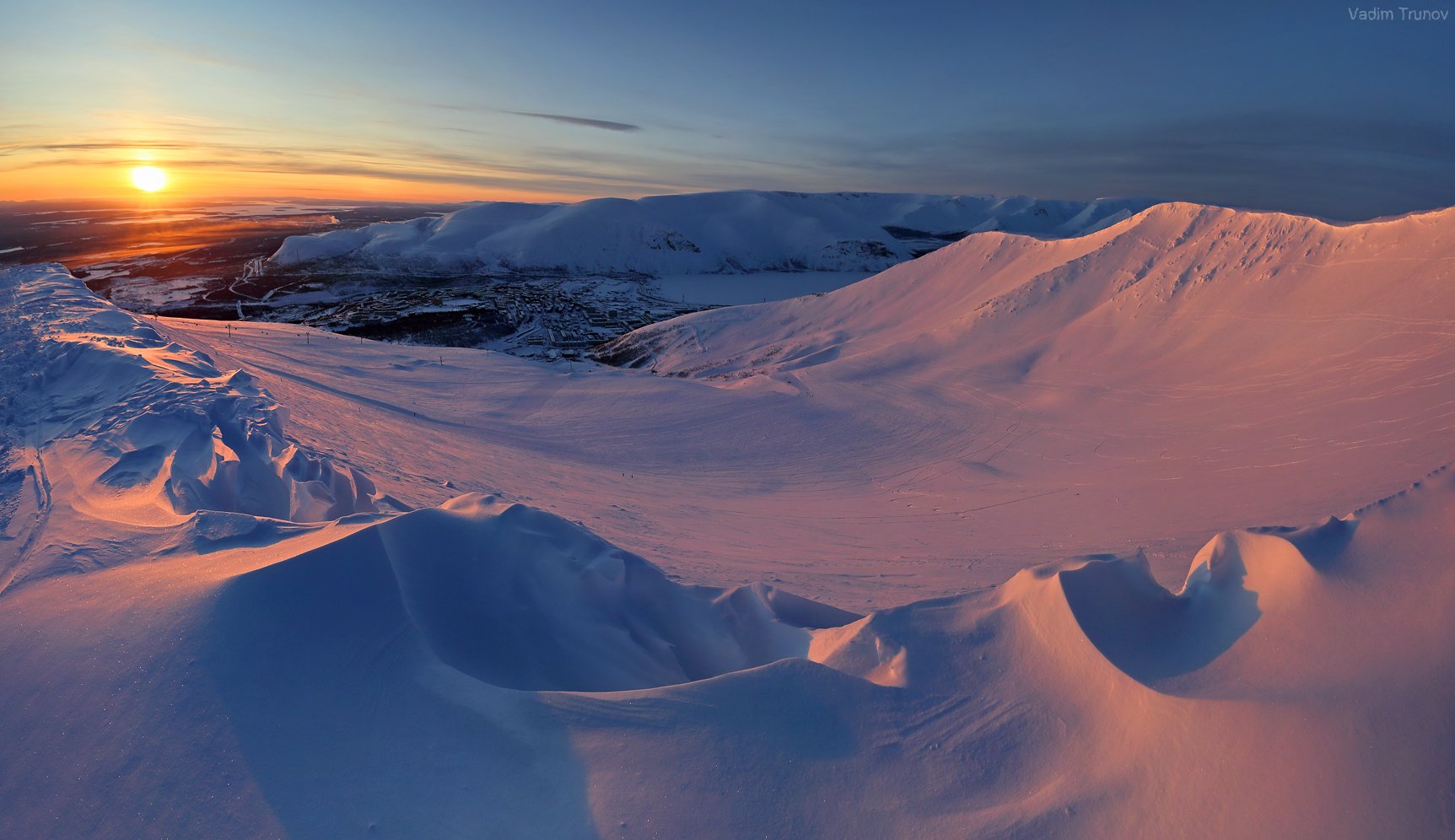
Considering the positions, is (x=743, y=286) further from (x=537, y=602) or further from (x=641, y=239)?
(x=537, y=602)

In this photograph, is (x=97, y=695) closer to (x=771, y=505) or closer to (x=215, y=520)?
(x=215, y=520)

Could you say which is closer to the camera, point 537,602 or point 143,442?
point 537,602

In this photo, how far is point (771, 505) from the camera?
12.6m

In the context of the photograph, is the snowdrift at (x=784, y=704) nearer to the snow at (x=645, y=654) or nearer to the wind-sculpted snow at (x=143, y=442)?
the snow at (x=645, y=654)

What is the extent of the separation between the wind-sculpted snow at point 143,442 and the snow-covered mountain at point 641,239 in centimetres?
7160

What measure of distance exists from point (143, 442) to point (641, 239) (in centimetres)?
8868

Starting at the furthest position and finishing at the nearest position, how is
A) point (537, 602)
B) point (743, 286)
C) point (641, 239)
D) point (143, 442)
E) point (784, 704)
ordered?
point (641, 239)
point (743, 286)
point (143, 442)
point (537, 602)
point (784, 704)

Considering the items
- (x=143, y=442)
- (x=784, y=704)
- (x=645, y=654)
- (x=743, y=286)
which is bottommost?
(x=743, y=286)

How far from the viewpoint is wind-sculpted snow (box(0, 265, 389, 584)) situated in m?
6.41

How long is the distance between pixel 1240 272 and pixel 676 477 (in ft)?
56.1

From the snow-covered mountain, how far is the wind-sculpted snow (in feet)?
235

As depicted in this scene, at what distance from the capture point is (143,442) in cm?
762

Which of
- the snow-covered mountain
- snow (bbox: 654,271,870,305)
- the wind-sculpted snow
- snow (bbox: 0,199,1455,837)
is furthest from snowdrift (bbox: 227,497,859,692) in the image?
the snow-covered mountain

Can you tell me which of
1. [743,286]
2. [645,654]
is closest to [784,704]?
[645,654]
